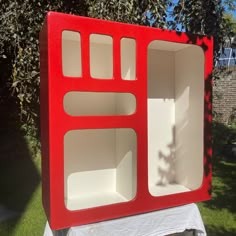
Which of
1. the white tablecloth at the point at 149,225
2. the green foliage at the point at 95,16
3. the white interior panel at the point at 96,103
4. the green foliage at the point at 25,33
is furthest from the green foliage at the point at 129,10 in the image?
the white tablecloth at the point at 149,225

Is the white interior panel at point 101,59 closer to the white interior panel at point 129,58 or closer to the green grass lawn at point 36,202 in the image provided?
the white interior panel at point 129,58

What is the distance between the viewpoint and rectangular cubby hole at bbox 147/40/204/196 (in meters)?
2.42

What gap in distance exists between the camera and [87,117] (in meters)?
1.83

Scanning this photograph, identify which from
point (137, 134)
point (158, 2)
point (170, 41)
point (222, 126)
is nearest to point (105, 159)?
point (137, 134)

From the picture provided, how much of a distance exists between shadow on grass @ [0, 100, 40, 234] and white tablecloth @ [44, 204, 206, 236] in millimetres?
2291

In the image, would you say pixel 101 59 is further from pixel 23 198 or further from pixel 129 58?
pixel 23 198

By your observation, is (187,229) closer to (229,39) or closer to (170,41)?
(170,41)

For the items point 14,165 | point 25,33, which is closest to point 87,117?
point 25,33

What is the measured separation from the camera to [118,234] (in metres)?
1.95

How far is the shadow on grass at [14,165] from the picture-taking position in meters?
4.23

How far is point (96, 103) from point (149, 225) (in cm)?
99

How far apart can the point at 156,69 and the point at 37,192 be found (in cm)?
263

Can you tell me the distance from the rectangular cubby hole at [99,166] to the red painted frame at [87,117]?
20 centimetres

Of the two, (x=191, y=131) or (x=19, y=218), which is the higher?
(x=191, y=131)
